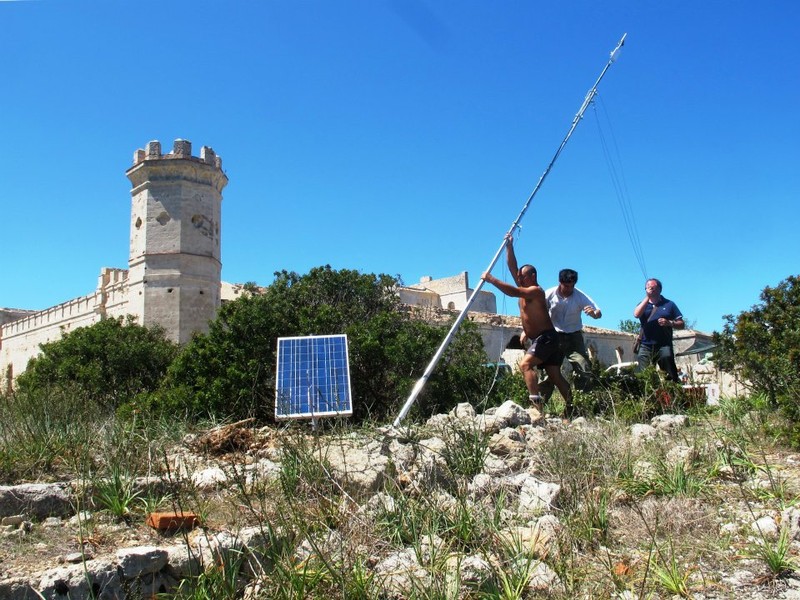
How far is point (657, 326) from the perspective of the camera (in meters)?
8.23

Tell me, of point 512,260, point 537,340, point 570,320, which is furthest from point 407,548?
point 570,320

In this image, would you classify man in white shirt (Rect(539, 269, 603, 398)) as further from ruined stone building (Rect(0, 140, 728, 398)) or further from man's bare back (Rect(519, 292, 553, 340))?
ruined stone building (Rect(0, 140, 728, 398))

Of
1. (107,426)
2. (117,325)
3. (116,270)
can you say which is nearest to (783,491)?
(107,426)

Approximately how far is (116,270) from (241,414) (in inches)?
797

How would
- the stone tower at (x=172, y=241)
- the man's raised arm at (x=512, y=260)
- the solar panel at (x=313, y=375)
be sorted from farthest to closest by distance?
1. the stone tower at (x=172, y=241)
2. the man's raised arm at (x=512, y=260)
3. the solar panel at (x=313, y=375)

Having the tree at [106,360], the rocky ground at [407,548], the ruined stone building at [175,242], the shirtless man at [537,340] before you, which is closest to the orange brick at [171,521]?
the rocky ground at [407,548]

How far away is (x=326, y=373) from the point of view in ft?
24.3

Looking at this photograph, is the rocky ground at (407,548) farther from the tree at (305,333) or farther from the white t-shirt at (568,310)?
the tree at (305,333)

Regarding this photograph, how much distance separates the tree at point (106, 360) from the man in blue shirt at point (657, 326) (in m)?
12.6

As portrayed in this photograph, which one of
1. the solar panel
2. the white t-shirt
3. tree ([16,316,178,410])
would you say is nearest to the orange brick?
the solar panel

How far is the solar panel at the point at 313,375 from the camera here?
6586mm

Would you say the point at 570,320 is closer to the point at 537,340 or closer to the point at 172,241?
the point at 537,340

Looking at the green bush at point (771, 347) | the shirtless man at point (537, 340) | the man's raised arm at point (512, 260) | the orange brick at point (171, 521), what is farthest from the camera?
the man's raised arm at point (512, 260)

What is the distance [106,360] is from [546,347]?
14.1 meters
